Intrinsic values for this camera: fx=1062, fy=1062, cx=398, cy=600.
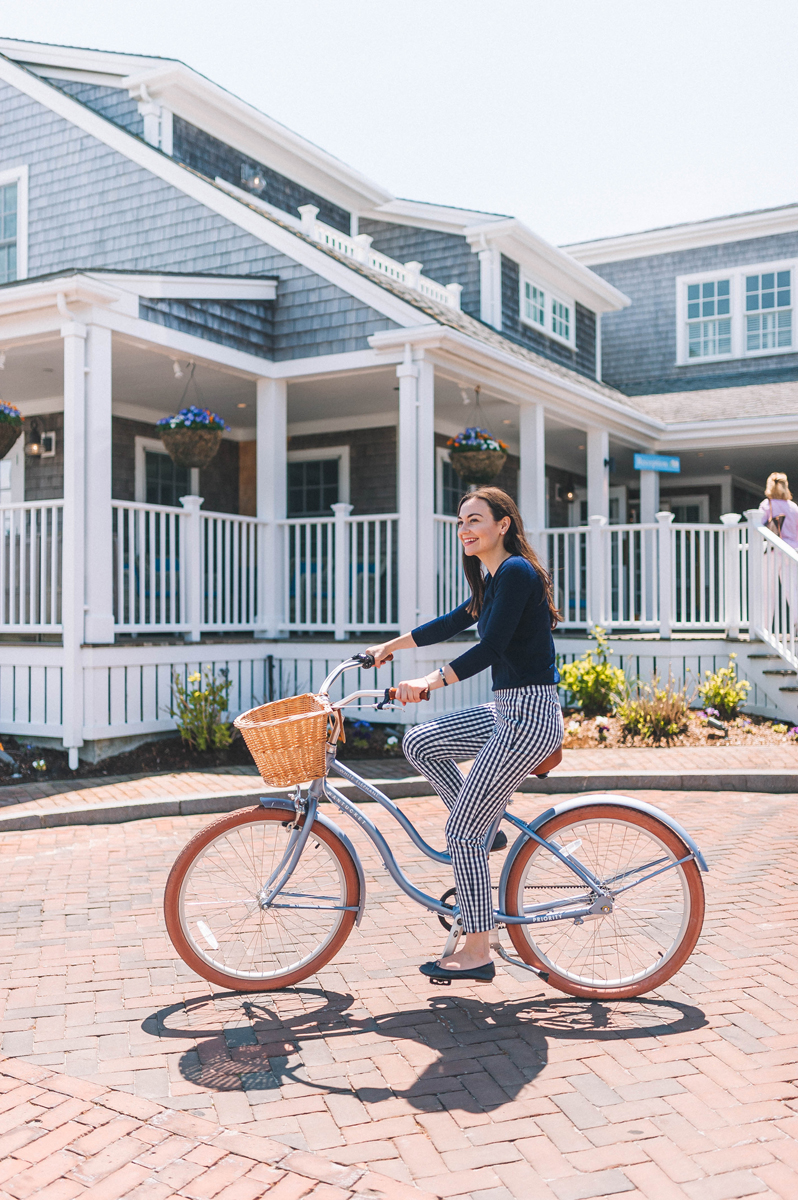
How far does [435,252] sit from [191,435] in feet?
26.5

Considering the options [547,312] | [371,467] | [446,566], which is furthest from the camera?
[547,312]

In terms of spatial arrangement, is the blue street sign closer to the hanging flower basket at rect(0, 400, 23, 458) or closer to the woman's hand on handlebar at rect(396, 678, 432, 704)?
the hanging flower basket at rect(0, 400, 23, 458)

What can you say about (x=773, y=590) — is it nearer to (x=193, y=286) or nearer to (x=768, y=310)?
(x=193, y=286)

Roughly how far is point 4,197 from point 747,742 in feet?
36.8

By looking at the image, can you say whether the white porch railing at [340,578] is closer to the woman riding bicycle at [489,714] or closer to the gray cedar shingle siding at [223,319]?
the gray cedar shingle siding at [223,319]

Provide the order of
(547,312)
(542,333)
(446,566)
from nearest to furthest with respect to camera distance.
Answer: (446,566) < (542,333) < (547,312)

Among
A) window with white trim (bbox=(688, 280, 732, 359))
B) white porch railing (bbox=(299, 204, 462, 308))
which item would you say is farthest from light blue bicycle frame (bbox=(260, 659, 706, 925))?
window with white trim (bbox=(688, 280, 732, 359))

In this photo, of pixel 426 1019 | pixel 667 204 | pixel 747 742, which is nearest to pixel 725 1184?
pixel 426 1019

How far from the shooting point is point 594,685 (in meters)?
10.9

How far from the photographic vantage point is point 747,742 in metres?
9.77

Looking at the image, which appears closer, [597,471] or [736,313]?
[597,471]

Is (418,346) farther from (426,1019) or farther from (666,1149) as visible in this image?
(666,1149)

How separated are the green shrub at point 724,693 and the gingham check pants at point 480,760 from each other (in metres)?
7.24

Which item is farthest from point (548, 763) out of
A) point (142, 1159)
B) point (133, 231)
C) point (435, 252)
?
point (435, 252)
